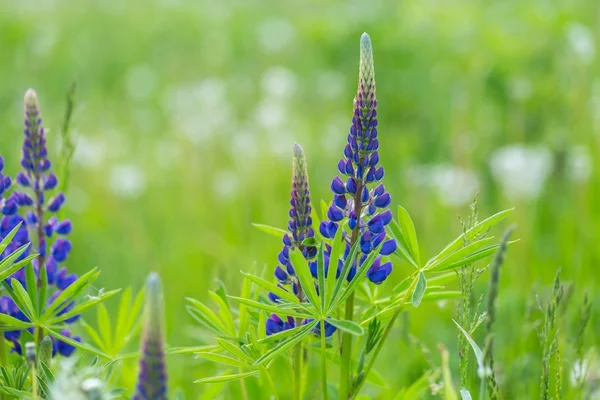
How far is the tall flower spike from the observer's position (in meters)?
1.04

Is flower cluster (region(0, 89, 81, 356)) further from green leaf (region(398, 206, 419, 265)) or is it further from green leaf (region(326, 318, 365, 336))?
green leaf (region(398, 206, 419, 265))

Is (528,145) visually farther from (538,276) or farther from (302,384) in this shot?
(302,384)

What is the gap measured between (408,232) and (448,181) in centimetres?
277

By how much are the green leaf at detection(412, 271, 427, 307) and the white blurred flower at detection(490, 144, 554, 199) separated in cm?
262

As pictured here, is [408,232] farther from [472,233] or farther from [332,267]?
[332,267]

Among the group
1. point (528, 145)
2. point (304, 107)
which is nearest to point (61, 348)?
point (528, 145)

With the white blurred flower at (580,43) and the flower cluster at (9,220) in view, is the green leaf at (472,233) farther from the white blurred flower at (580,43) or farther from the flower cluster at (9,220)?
the white blurred flower at (580,43)

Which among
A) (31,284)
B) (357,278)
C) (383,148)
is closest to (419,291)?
(357,278)

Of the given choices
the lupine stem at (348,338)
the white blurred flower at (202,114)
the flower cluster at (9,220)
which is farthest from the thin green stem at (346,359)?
the white blurred flower at (202,114)

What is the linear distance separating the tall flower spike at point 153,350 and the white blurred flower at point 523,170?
325 centimetres

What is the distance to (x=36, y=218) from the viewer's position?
6.28 feet

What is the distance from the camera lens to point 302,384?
1776 millimetres

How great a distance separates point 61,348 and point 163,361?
0.99 metres

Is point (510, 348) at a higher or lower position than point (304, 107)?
lower
